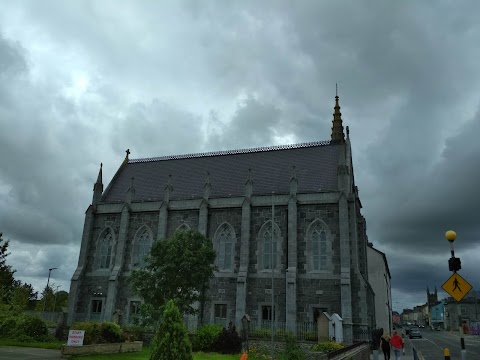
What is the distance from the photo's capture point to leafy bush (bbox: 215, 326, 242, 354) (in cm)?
2531

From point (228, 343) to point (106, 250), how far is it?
19473 millimetres

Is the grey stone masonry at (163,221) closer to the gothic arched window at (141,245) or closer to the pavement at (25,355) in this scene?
the gothic arched window at (141,245)

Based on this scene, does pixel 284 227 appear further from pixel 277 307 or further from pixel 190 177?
pixel 190 177

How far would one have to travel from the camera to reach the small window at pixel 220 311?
3428 cm

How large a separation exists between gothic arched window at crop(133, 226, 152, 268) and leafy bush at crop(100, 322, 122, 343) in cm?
1335

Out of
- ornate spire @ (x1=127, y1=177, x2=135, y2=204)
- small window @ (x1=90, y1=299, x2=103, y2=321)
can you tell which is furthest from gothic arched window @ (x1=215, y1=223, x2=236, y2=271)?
small window @ (x1=90, y1=299, x2=103, y2=321)

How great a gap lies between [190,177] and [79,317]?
665 inches

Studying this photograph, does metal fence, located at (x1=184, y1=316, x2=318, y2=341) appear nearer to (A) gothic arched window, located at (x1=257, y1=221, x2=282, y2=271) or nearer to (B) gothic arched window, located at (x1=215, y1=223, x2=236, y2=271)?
(A) gothic arched window, located at (x1=257, y1=221, x2=282, y2=271)

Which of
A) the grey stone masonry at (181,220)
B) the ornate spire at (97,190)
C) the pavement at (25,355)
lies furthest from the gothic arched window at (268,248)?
the ornate spire at (97,190)

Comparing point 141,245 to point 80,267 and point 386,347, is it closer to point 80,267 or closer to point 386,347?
point 80,267

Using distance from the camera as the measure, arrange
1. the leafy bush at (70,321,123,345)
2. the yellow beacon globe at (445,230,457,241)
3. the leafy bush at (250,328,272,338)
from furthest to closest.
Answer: the leafy bush at (250,328,272,338), the leafy bush at (70,321,123,345), the yellow beacon globe at (445,230,457,241)

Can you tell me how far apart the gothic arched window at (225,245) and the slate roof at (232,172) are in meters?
3.57

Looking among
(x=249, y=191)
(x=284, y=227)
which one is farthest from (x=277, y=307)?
(x=249, y=191)

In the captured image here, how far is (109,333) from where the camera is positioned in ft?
80.7
